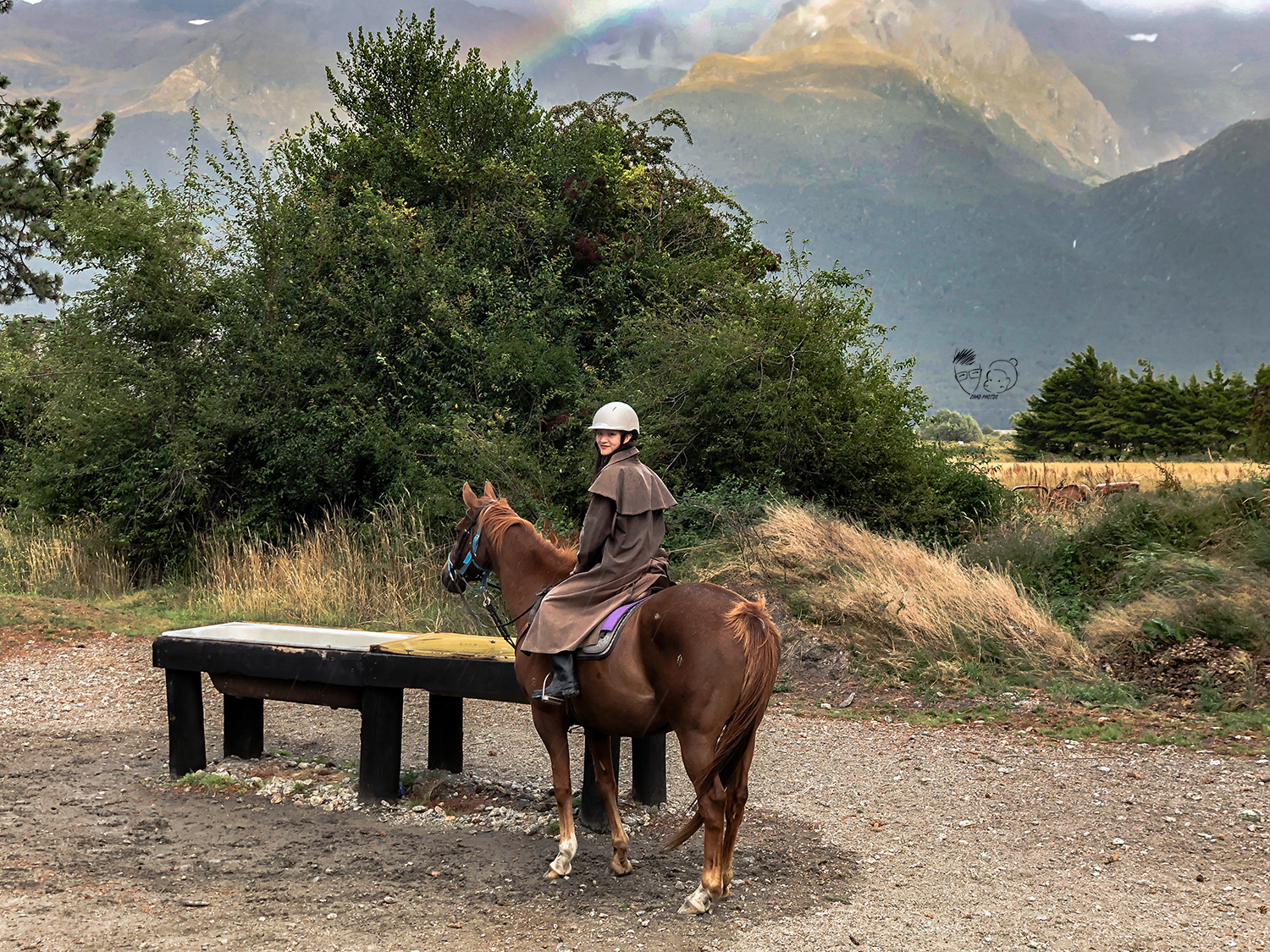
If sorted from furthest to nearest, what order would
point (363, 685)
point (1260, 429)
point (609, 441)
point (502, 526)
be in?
point (1260, 429) < point (363, 685) < point (502, 526) < point (609, 441)

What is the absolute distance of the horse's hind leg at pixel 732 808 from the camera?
454 cm

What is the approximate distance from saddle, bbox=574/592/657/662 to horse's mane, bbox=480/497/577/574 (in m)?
0.61

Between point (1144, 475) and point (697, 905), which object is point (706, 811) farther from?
point (1144, 475)

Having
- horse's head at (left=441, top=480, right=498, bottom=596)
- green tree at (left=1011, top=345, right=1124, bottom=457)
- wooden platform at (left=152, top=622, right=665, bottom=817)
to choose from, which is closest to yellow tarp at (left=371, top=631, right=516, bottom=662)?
wooden platform at (left=152, top=622, right=665, bottom=817)

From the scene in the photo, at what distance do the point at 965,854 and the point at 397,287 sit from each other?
1226 cm

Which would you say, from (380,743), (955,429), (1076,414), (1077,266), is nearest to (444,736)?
(380,743)

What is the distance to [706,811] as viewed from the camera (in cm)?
441

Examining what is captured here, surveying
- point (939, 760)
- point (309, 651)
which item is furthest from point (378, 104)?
point (939, 760)

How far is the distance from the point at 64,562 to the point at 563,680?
43.1 feet

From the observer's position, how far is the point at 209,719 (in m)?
8.33

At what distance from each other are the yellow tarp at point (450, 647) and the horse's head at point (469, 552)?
1.40ft

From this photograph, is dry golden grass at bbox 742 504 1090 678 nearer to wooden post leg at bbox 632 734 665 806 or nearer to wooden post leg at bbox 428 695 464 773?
wooden post leg at bbox 632 734 665 806

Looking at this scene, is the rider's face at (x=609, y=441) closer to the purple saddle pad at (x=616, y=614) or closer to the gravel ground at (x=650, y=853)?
the purple saddle pad at (x=616, y=614)

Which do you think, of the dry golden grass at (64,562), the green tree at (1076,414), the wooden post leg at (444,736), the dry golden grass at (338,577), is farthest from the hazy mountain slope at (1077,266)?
the wooden post leg at (444,736)
